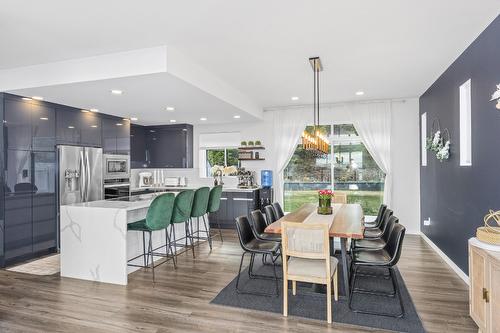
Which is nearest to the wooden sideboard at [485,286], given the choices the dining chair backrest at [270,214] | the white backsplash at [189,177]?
the dining chair backrest at [270,214]

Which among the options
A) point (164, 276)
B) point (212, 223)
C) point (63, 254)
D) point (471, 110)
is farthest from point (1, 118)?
point (471, 110)

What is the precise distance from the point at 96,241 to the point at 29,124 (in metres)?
2.21

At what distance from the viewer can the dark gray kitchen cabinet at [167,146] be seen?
7.34m

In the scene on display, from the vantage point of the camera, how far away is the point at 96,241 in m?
3.83

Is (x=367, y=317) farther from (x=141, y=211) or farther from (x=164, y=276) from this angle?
(x=141, y=211)

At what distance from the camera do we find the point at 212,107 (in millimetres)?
5383

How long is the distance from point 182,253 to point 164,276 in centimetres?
98

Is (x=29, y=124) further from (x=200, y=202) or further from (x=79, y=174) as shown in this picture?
(x=200, y=202)

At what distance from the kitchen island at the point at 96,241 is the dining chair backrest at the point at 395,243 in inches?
111

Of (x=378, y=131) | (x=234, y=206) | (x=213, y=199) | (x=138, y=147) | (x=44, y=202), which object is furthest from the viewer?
(x=138, y=147)

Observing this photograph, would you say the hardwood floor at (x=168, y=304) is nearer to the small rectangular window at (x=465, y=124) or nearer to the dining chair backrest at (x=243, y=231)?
the dining chair backrest at (x=243, y=231)

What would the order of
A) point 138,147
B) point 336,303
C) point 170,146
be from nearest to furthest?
point 336,303
point 138,147
point 170,146

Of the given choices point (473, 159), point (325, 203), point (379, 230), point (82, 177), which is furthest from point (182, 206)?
point (473, 159)

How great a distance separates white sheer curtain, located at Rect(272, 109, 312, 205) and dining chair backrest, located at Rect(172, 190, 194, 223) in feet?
9.56
